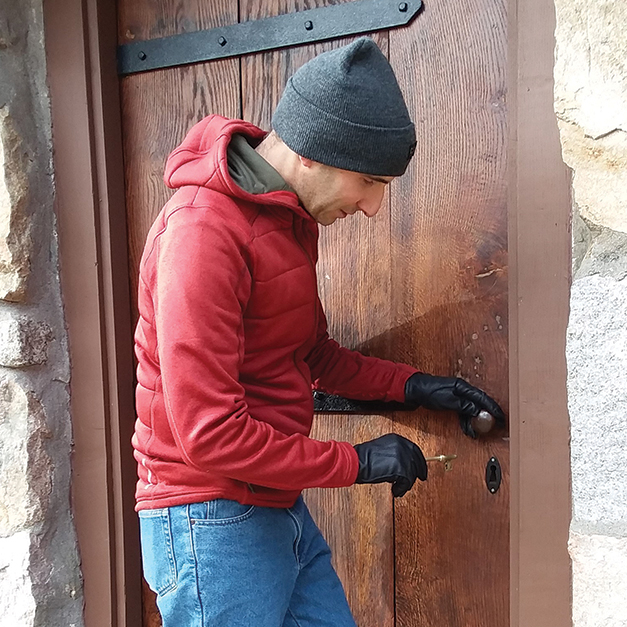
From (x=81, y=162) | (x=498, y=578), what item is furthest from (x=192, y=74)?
(x=498, y=578)

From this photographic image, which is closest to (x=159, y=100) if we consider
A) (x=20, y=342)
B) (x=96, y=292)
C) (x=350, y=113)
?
(x=96, y=292)

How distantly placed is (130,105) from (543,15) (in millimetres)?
769

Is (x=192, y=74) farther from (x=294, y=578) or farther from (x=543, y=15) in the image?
(x=294, y=578)

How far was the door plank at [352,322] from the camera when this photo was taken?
123 centimetres

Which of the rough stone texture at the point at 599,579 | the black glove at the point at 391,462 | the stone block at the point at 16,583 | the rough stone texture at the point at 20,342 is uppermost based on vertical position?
the rough stone texture at the point at 20,342

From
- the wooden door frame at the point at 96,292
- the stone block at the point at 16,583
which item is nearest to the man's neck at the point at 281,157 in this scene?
the wooden door frame at the point at 96,292

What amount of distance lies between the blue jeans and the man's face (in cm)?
40

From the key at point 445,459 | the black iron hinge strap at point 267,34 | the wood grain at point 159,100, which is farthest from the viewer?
the wood grain at point 159,100

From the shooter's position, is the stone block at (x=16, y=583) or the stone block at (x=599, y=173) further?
the stone block at (x=16, y=583)

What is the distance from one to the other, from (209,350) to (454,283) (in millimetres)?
495

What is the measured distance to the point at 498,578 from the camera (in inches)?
45.4

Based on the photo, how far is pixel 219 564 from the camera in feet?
2.94

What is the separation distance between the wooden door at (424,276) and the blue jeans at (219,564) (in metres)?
0.34

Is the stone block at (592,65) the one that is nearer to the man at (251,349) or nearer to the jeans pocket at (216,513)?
the man at (251,349)
